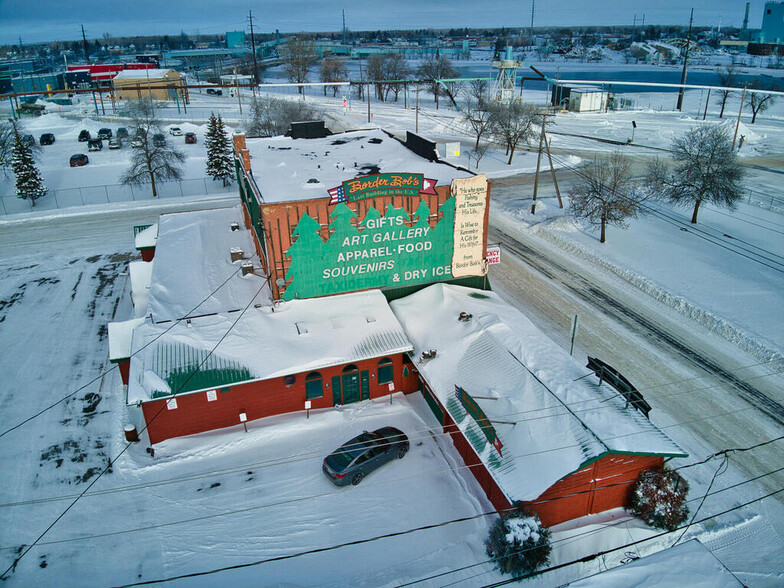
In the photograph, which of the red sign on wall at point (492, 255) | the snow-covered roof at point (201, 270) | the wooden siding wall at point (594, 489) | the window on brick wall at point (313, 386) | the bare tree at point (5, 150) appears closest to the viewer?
the wooden siding wall at point (594, 489)

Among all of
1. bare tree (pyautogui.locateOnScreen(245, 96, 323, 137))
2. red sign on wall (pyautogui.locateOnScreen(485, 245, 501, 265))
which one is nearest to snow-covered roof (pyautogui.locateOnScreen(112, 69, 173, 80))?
bare tree (pyautogui.locateOnScreen(245, 96, 323, 137))

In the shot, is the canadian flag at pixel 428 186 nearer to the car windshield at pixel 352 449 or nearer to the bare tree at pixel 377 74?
the car windshield at pixel 352 449

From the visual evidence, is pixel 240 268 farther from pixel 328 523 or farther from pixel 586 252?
pixel 586 252

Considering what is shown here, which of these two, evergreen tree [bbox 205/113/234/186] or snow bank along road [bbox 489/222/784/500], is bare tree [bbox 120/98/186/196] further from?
snow bank along road [bbox 489/222/784/500]

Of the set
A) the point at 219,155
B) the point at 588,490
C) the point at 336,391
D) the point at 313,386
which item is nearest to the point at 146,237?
the point at 313,386

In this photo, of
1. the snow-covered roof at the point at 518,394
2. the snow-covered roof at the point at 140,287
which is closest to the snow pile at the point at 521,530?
the snow-covered roof at the point at 518,394

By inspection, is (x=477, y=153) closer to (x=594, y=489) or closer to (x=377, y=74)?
(x=594, y=489)

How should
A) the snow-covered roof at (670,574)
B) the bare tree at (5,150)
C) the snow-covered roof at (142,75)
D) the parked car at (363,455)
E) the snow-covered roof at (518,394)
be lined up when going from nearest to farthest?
1. the snow-covered roof at (670,574)
2. the snow-covered roof at (518,394)
3. the parked car at (363,455)
4. the bare tree at (5,150)
5. the snow-covered roof at (142,75)
